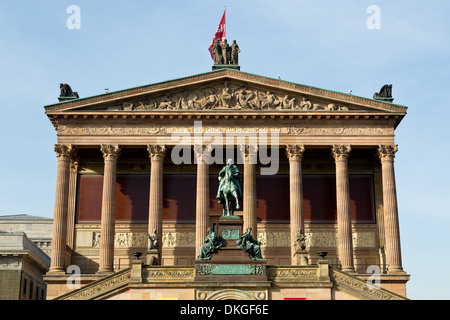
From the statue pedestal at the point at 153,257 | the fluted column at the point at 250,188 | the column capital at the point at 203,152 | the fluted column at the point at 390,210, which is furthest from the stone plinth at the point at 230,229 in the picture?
the fluted column at the point at 390,210

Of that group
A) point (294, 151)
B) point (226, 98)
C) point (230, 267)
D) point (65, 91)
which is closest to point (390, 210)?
point (294, 151)

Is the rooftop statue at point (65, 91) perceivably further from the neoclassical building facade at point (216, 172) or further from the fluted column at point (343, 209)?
the fluted column at point (343, 209)

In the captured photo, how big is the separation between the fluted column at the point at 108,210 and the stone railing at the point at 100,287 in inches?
455

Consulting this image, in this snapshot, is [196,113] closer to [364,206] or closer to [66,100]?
[66,100]

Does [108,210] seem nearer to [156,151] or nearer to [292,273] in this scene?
[156,151]

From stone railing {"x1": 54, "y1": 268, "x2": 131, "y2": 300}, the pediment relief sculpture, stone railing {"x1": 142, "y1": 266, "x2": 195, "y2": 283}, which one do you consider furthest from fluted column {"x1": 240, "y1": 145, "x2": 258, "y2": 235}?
stone railing {"x1": 54, "y1": 268, "x2": 131, "y2": 300}

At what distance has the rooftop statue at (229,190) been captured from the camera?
4047 cm

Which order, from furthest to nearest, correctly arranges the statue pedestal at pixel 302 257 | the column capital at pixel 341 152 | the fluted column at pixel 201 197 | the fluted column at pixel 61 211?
the column capital at pixel 341 152
the fluted column at pixel 201 197
the fluted column at pixel 61 211
the statue pedestal at pixel 302 257

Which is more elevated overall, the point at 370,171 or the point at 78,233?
the point at 370,171

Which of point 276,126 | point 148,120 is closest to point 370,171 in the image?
point 276,126

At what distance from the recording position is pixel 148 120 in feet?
184

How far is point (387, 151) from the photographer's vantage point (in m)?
55.5
